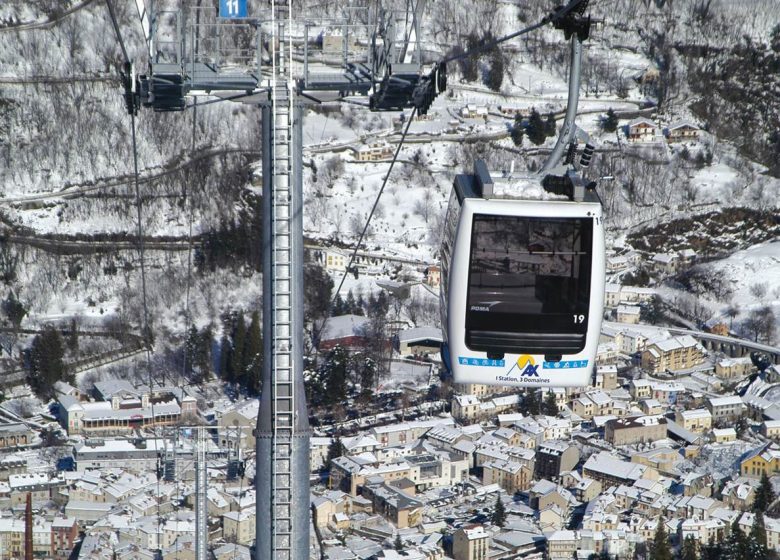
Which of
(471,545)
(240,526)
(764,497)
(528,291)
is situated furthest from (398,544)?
(528,291)

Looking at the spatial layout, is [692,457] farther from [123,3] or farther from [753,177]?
[123,3]

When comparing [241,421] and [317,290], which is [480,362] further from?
[317,290]

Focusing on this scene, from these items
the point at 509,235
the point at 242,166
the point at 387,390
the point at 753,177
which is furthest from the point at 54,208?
the point at 509,235

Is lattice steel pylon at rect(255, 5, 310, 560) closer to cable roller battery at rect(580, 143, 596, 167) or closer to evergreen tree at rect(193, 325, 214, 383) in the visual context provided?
cable roller battery at rect(580, 143, 596, 167)

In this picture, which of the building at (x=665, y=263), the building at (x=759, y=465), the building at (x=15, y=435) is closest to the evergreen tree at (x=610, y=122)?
the building at (x=665, y=263)

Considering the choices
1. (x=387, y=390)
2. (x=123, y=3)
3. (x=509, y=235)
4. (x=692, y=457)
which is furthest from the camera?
(x=123, y=3)

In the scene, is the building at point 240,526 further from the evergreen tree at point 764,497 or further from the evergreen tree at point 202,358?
the evergreen tree at point 764,497
